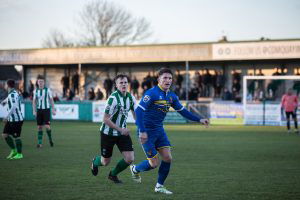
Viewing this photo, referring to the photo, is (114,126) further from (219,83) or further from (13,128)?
(219,83)

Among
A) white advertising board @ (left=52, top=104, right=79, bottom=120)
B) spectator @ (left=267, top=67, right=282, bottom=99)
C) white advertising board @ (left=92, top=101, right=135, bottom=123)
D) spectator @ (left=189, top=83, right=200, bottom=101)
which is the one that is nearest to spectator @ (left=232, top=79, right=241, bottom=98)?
spectator @ (left=189, top=83, right=200, bottom=101)

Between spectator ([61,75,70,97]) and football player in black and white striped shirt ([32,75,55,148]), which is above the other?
spectator ([61,75,70,97])

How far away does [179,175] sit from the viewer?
30.7 feet

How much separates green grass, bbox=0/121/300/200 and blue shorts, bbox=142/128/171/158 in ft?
2.21

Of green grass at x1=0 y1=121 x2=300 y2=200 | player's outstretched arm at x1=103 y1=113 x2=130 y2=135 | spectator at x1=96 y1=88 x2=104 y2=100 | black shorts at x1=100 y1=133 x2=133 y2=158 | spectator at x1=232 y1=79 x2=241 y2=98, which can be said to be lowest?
green grass at x1=0 y1=121 x2=300 y2=200

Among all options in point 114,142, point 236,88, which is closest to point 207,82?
point 236,88

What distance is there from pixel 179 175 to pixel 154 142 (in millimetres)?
1973

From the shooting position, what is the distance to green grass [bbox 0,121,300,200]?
7496mm

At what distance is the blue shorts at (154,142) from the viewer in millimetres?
7598

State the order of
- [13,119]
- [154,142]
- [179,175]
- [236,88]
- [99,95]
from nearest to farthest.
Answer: [154,142] < [179,175] < [13,119] < [236,88] < [99,95]

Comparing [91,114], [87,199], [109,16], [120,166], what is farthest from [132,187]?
[109,16]

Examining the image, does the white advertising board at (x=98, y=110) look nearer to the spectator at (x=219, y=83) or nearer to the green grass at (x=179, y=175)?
the spectator at (x=219, y=83)

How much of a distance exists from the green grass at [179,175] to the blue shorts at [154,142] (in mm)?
674

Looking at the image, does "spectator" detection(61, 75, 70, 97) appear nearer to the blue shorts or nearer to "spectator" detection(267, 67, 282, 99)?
"spectator" detection(267, 67, 282, 99)
